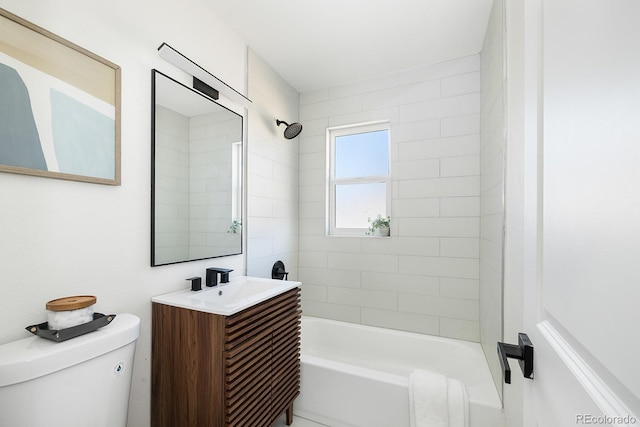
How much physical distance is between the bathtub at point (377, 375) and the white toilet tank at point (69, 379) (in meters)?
1.13

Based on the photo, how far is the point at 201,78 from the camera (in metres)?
1.72

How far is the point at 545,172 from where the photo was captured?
22.8 inches

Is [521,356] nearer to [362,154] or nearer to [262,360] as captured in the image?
[262,360]

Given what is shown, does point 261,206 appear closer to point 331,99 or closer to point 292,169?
point 292,169

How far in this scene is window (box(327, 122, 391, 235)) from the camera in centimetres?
273

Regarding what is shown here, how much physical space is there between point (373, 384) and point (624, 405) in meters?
1.58

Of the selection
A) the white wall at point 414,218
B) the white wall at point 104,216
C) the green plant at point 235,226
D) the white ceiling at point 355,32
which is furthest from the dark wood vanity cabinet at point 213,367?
the white ceiling at point 355,32

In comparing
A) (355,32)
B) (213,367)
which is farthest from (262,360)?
(355,32)

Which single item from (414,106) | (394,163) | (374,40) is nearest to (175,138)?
(374,40)

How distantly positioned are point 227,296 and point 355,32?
210 centimetres

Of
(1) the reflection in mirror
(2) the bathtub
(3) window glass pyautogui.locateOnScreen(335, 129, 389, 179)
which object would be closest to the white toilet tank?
(1) the reflection in mirror

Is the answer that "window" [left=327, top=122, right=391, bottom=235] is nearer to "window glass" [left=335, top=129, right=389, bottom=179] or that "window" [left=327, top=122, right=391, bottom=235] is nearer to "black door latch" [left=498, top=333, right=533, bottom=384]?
"window glass" [left=335, top=129, right=389, bottom=179]

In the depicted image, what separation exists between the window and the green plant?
1.09 metres

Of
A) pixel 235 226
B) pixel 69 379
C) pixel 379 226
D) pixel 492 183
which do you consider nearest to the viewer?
pixel 69 379
